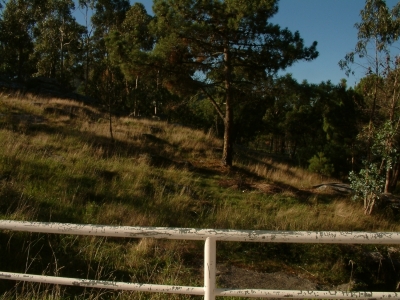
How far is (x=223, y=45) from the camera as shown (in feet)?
50.6

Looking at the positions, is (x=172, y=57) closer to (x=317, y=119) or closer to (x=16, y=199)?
(x=16, y=199)

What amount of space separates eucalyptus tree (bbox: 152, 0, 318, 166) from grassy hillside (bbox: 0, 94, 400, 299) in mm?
2968

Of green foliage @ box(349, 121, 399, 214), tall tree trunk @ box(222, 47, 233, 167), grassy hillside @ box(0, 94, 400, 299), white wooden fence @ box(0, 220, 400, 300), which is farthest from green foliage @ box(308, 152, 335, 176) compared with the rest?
white wooden fence @ box(0, 220, 400, 300)

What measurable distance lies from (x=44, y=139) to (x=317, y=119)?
1093 inches

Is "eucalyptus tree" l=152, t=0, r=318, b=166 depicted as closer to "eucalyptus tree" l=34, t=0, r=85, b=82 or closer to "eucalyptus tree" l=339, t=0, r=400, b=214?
"eucalyptus tree" l=339, t=0, r=400, b=214

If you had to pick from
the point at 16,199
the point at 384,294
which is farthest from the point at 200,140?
the point at 384,294

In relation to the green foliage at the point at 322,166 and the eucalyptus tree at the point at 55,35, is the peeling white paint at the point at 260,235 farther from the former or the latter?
the eucalyptus tree at the point at 55,35

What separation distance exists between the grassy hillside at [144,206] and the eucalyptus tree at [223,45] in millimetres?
2968

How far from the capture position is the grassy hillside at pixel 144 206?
17.3 feet

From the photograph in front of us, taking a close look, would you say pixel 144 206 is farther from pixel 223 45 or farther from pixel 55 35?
pixel 55 35

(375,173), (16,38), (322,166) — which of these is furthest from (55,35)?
(375,173)

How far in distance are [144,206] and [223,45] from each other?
8.64m

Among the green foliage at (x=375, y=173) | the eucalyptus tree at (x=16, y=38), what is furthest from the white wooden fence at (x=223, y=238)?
the eucalyptus tree at (x=16, y=38)

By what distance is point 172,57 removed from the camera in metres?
15.1
